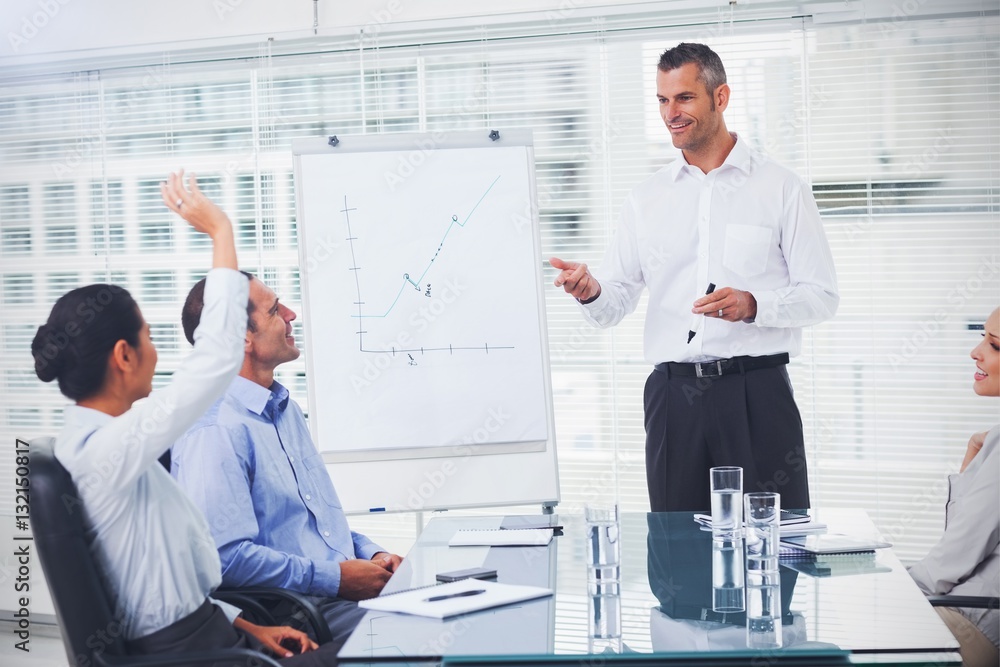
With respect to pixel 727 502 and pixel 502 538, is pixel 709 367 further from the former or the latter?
pixel 502 538

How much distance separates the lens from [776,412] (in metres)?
2.87

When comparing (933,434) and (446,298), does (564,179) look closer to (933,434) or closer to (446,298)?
(446,298)

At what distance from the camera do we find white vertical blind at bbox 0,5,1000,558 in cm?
348

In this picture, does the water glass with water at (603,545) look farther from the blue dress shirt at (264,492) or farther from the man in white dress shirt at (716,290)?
the man in white dress shirt at (716,290)

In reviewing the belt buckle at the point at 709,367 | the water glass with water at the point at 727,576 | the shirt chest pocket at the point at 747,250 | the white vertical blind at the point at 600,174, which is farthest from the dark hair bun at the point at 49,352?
the white vertical blind at the point at 600,174

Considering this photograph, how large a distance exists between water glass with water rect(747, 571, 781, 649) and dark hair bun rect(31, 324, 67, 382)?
1.19 m

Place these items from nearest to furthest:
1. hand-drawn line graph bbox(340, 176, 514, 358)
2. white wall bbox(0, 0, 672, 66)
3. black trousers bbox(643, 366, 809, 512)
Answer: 1. black trousers bbox(643, 366, 809, 512)
2. hand-drawn line graph bbox(340, 176, 514, 358)
3. white wall bbox(0, 0, 672, 66)

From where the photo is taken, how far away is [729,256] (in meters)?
2.96

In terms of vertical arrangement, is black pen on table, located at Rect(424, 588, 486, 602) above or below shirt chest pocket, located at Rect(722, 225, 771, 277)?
below

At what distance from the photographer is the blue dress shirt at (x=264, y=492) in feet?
6.97

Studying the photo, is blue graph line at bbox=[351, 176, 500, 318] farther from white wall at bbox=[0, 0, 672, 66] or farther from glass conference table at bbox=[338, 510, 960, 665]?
glass conference table at bbox=[338, 510, 960, 665]

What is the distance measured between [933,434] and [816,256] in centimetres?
104

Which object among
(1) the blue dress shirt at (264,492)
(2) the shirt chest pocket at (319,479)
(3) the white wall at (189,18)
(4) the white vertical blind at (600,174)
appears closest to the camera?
(1) the blue dress shirt at (264,492)

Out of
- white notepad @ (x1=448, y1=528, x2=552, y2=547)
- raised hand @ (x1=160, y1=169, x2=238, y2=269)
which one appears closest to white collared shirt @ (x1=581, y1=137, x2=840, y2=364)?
white notepad @ (x1=448, y1=528, x2=552, y2=547)
